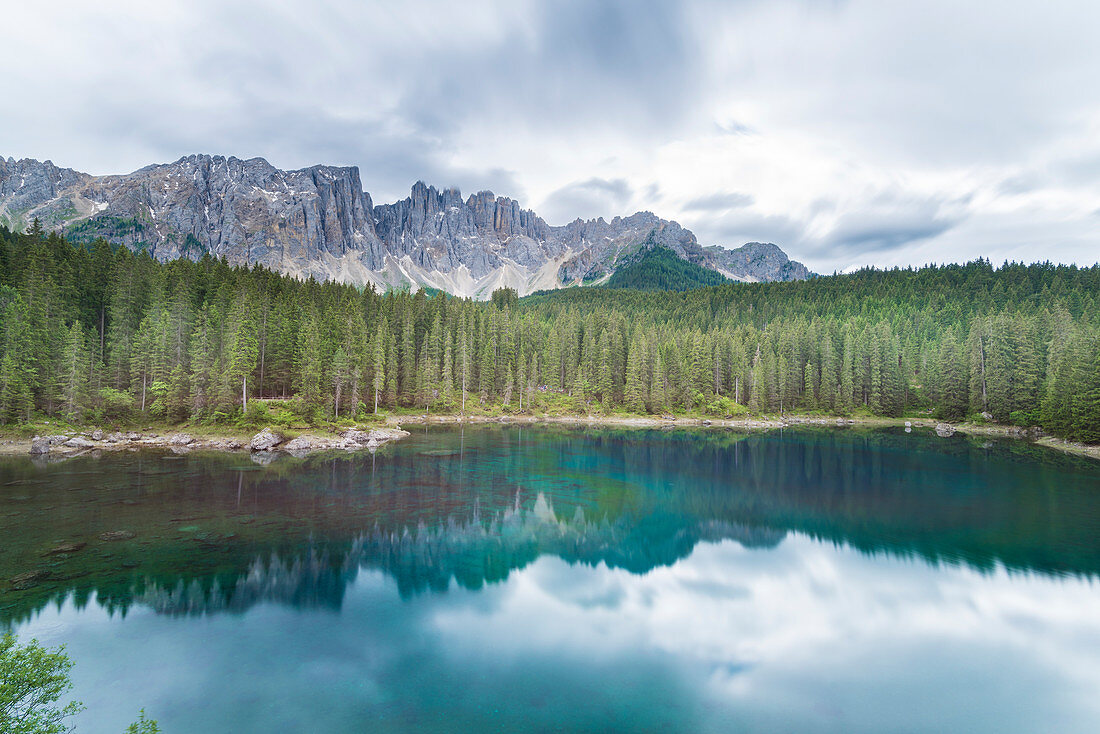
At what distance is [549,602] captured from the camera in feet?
64.9

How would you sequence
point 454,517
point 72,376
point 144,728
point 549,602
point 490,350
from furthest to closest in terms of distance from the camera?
point 490,350
point 72,376
point 454,517
point 549,602
point 144,728

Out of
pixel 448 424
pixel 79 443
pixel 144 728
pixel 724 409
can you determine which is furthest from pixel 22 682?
pixel 724 409

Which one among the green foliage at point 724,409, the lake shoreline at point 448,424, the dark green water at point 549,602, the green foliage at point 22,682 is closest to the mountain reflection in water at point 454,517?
the dark green water at point 549,602

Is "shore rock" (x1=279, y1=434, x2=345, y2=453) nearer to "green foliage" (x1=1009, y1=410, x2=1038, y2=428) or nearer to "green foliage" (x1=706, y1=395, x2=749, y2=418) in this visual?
"green foliage" (x1=706, y1=395, x2=749, y2=418)

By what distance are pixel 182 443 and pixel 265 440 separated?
7983 millimetres

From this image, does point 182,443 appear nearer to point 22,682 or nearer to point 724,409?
point 22,682

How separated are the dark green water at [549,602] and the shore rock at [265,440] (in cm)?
1161

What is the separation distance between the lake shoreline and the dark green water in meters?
9.54

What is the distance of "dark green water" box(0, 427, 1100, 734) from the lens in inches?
515

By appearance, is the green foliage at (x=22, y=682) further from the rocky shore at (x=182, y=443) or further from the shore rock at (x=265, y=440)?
the shore rock at (x=265, y=440)

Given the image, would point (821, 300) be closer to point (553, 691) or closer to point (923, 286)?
point (923, 286)

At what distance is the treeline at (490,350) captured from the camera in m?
53.6

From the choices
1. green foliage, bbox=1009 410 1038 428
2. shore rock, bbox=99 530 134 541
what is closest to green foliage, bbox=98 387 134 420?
shore rock, bbox=99 530 134 541

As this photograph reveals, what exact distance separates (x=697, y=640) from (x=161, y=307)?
230ft
